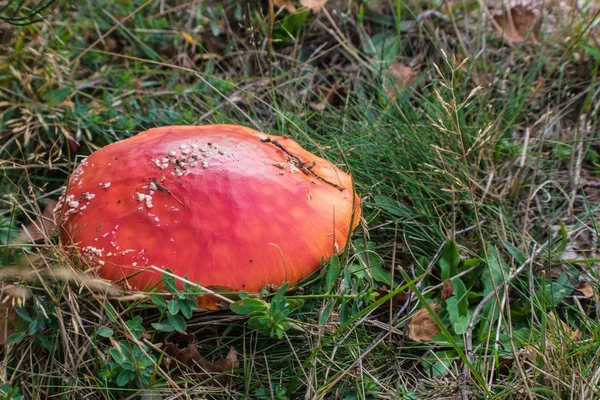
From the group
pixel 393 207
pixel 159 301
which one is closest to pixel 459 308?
pixel 393 207

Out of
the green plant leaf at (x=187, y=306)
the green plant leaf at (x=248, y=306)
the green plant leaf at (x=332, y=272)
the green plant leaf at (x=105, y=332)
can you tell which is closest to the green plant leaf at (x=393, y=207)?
the green plant leaf at (x=332, y=272)

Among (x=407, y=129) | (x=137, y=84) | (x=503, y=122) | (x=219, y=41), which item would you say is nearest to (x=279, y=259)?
(x=407, y=129)

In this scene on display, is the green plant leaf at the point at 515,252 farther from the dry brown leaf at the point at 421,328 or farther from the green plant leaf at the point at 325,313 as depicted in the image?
the green plant leaf at the point at 325,313

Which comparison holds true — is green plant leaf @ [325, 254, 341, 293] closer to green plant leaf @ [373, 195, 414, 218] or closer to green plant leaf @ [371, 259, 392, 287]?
green plant leaf @ [371, 259, 392, 287]

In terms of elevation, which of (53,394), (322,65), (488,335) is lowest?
(53,394)

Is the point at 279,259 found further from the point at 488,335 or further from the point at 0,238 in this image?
the point at 0,238
